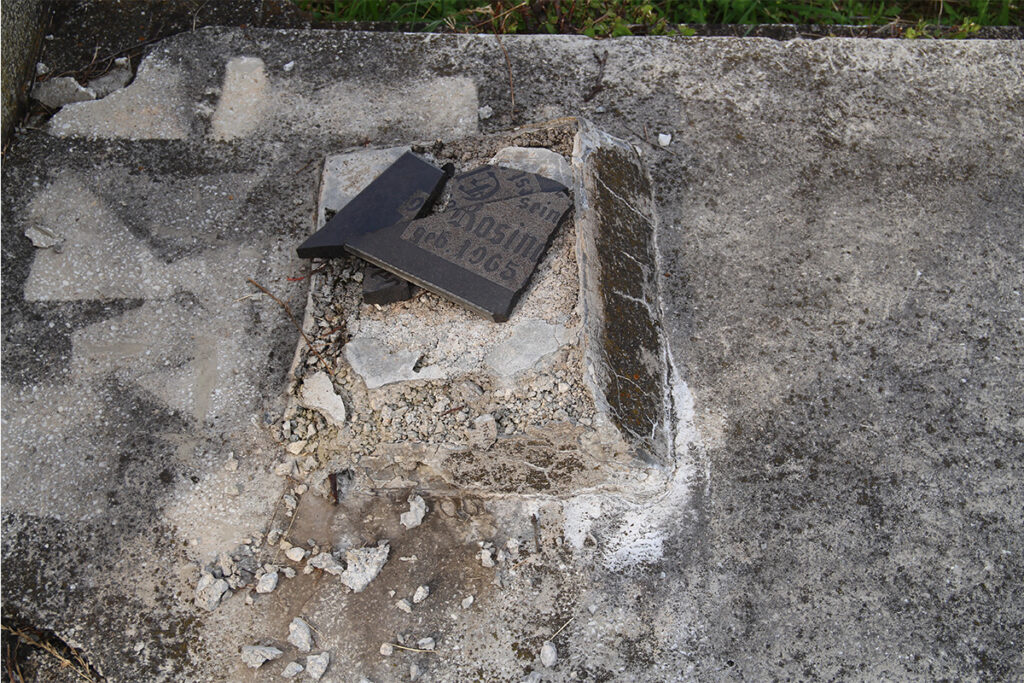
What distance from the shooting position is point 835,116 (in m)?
2.21

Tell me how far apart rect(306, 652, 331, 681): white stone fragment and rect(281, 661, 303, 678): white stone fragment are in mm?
21

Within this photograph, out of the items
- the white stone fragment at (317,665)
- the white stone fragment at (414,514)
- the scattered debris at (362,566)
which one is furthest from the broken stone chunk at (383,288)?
the white stone fragment at (317,665)

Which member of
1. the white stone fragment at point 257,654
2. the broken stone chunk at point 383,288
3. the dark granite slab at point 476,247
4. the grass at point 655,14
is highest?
the grass at point 655,14

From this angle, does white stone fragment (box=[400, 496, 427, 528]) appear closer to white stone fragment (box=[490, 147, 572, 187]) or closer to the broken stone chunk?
the broken stone chunk

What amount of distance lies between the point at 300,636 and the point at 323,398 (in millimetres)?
573

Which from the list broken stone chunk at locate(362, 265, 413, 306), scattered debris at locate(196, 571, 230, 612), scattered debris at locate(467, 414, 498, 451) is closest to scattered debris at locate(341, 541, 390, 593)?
scattered debris at locate(196, 571, 230, 612)

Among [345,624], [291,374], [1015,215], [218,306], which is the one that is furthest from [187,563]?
[1015,215]

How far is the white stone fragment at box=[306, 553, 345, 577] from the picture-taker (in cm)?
182

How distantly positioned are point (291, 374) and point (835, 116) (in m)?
1.73

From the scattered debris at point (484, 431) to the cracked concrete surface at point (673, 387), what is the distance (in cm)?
27

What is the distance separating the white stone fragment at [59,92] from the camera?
221 centimetres

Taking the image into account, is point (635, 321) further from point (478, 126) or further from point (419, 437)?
point (478, 126)

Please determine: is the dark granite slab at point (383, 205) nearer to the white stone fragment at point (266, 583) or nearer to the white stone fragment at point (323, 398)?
the white stone fragment at point (323, 398)

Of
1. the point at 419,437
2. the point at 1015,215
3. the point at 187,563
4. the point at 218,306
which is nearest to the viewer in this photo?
the point at 419,437
